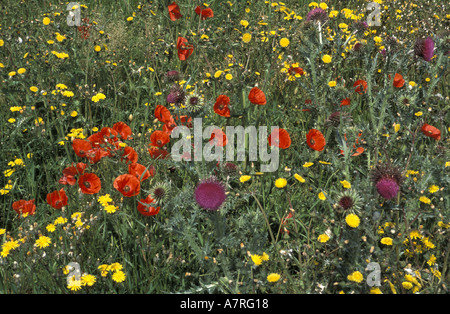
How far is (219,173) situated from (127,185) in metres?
0.45

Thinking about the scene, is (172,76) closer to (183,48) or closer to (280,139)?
(183,48)

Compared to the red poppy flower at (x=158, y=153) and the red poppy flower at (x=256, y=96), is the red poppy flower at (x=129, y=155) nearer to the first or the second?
the red poppy flower at (x=158, y=153)

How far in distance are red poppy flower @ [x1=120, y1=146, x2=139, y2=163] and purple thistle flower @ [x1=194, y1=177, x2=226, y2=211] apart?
594mm

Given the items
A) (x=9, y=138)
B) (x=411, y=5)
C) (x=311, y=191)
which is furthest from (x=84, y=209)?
(x=411, y=5)

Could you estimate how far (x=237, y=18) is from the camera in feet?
13.0

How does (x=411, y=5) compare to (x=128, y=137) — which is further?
(x=411, y=5)

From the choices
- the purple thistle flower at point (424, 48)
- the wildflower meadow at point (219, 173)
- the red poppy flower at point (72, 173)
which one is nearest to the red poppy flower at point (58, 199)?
the wildflower meadow at point (219, 173)

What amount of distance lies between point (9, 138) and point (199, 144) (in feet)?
4.37

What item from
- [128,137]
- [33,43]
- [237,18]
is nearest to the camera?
[128,137]

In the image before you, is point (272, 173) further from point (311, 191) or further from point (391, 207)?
point (391, 207)

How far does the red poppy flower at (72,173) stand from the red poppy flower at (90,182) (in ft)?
0.37

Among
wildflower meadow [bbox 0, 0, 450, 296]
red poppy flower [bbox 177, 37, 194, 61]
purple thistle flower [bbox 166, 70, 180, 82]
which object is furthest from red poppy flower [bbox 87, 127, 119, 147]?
red poppy flower [bbox 177, 37, 194, 61]

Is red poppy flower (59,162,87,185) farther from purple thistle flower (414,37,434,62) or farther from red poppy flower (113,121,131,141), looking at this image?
purple thistle flower (414,37,434,62)
